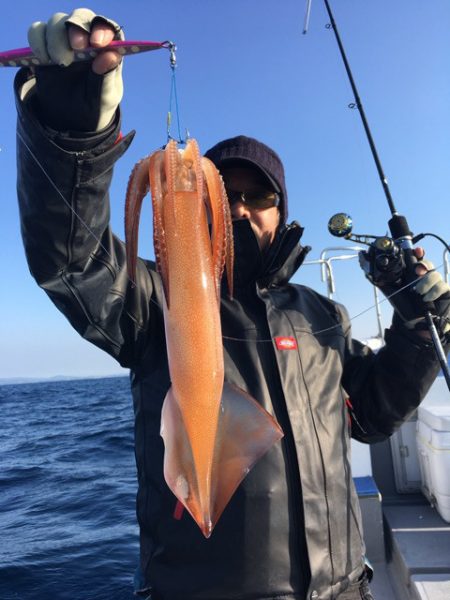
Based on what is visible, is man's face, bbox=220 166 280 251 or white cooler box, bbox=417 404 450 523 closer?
man's face, bbox=220 166 280 251

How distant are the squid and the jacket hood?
96cm

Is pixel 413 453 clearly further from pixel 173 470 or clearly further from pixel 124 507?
pixel 124 507

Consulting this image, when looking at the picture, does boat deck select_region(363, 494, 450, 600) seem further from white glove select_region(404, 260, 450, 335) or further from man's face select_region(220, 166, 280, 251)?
man's face select_region(220, 166, 280, 251)

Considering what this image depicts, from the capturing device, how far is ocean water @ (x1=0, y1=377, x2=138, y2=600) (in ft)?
20.8

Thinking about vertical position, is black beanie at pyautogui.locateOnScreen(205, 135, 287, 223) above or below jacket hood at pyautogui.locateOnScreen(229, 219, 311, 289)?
above

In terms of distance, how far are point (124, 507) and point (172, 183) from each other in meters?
9.09

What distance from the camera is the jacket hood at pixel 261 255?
2.70 metres

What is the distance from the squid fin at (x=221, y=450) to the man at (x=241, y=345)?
14.6 inches

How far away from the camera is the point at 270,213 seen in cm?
291

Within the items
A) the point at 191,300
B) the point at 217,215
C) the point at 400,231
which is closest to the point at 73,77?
the point at 217,215

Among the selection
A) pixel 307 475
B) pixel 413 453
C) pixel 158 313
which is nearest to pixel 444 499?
pixel 413 453

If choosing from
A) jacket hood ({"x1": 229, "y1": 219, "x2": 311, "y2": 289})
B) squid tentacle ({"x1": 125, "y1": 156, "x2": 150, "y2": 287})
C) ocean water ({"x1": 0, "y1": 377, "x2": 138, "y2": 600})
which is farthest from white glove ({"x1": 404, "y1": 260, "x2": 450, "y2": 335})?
ocean water ({"x1": 0, "y1": 377, "x2": 138, "y2": 600})

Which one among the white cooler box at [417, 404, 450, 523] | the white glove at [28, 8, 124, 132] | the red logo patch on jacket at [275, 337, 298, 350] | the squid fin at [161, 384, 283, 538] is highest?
the white glove at [28, 8, 124, 132]

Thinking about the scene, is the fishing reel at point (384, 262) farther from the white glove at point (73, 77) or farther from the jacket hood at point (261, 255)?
the white glove at point (73, 77)
